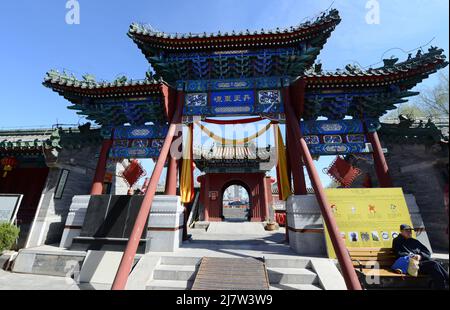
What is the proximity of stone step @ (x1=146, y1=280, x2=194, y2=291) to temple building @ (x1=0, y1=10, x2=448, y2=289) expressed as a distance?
1489 millimetres

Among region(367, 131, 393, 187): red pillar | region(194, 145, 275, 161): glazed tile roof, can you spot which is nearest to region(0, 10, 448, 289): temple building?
region(367, 131, 393, 187): red pillar

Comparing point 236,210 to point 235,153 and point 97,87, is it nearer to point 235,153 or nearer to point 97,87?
point 235,153

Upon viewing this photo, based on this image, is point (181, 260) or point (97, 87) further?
point (97, 87)

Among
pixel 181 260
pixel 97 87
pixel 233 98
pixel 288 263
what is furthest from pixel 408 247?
pixel 97 87

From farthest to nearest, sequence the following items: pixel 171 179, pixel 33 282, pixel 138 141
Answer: pixel 138 141
pixel 171 179
pixel 33 282

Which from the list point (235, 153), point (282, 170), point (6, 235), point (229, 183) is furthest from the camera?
point (229, 183)

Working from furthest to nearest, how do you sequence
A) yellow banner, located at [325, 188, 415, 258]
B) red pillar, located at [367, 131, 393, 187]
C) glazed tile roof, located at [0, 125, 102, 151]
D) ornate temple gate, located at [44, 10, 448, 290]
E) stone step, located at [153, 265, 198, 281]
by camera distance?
glazed tile roof, located at [0, 125, 102, 151], ornate temple gate, located at [44, 10, 448, 290], red pillar, located at [367, 131, 393, 187], yellow banner, located at [325, 188, 415, 258], stone step, located at [153, 265, 198, 281]

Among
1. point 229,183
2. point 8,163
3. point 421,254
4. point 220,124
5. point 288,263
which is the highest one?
point 220,124

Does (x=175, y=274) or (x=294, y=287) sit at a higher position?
(x=175, y=274)

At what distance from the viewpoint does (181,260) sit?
5531 mm

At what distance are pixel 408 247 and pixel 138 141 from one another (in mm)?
9725

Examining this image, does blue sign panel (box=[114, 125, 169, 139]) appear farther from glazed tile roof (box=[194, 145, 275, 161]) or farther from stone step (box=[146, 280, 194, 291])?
glazed tile roof (box=[194, 145, 275, 161])

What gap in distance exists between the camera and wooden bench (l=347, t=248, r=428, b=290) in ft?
15.9
